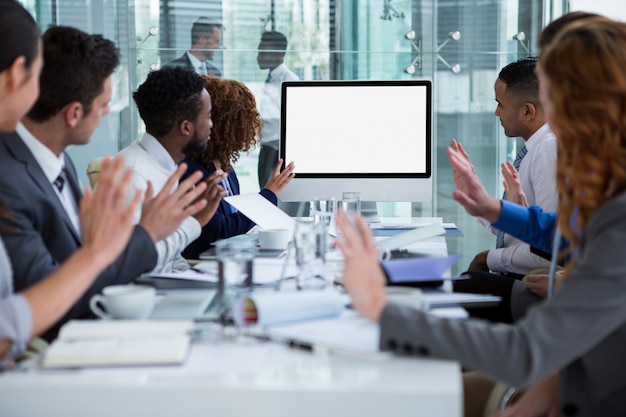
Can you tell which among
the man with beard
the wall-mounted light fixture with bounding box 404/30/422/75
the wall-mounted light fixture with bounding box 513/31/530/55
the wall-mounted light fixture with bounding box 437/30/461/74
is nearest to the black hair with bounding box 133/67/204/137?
the man with beard

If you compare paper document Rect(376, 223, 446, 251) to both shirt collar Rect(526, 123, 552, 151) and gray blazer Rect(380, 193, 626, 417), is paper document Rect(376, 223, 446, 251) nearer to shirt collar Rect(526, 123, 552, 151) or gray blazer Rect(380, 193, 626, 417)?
gray blazer Rect(380, 193, 626, 417)

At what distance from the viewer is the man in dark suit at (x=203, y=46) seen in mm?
5328

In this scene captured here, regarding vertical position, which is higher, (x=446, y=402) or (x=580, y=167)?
(x=580, y=167)

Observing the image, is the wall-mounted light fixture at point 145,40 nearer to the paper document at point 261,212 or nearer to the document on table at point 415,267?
the paper document at point 261,212

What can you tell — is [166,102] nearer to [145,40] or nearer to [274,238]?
[274,238]

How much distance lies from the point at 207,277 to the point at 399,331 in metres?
0.85

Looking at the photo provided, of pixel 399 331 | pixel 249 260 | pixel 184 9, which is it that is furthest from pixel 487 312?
pixel 184 9

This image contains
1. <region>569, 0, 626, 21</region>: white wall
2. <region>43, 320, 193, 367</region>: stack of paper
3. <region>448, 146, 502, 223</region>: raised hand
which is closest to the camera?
<region>43, 320, 193, 367</region>: stack of paper

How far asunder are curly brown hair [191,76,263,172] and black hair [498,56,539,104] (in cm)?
110

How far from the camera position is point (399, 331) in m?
1.35

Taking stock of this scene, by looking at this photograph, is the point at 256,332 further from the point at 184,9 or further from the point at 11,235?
the point at 184,9

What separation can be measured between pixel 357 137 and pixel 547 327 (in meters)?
2.23

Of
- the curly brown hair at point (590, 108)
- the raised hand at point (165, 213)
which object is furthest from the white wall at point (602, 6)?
the curly brown hair at point (590, 108)

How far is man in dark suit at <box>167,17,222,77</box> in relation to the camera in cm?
533
